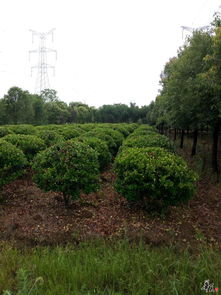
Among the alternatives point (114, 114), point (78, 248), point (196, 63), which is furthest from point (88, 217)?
point (114, 114)

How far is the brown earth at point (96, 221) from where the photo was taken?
13.8 ft

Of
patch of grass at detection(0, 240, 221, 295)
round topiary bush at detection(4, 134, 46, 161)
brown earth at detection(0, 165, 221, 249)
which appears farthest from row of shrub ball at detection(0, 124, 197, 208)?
round topiary bush at detection(4, 134, 46, 161)

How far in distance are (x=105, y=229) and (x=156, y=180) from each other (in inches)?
54.9

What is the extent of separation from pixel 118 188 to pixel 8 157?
2.69m

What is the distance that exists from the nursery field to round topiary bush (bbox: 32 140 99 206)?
0.07 feet

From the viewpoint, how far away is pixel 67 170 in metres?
4.93

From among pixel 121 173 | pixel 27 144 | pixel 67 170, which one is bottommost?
pixel 121 173

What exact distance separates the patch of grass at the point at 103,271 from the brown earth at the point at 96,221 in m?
0.48

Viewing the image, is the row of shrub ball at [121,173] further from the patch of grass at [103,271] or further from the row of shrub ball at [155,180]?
the patch of grass at [103,271]

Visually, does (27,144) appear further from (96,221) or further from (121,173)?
(96,221)

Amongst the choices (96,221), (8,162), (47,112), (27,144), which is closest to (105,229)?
(96,221)

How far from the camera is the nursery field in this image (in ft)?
9.09

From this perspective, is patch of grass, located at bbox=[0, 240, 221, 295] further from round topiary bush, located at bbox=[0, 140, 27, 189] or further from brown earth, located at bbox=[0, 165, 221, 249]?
round topiary bush, located at bbox=[0, 140, 27, 189]

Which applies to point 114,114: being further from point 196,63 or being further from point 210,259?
point 210,259
